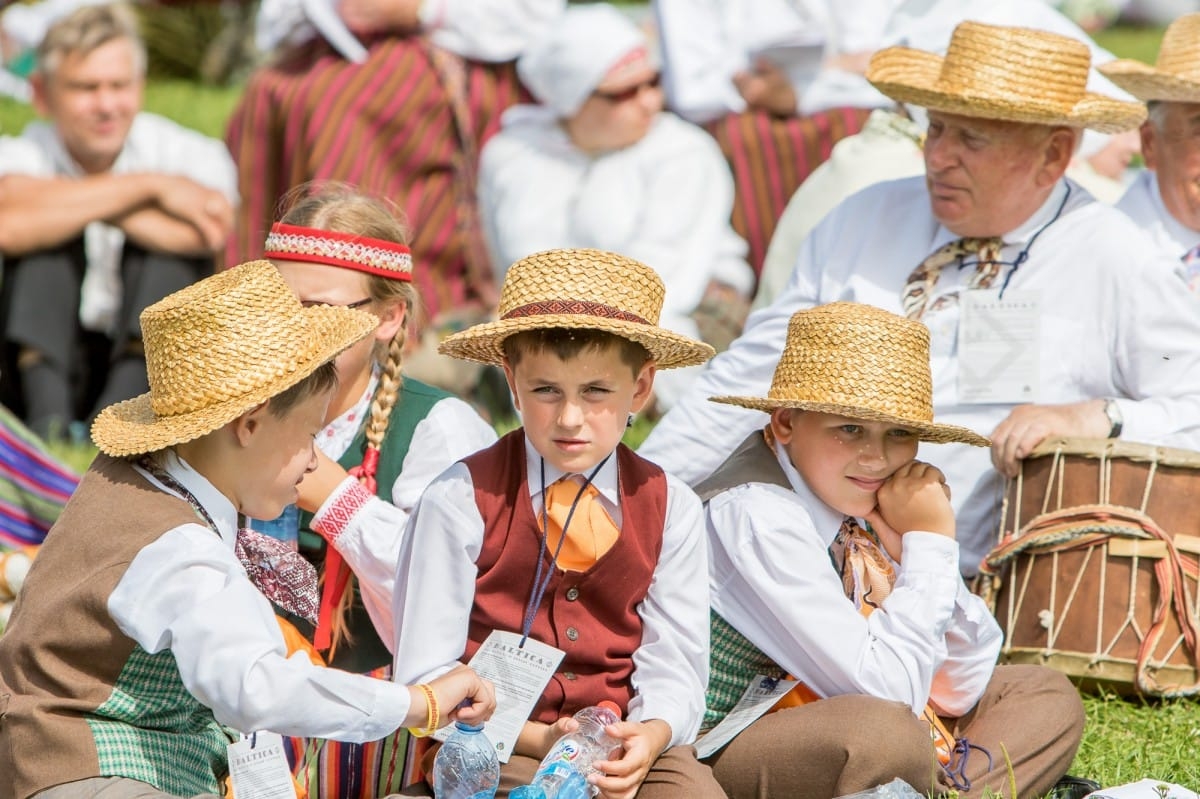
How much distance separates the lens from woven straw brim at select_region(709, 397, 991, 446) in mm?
3957

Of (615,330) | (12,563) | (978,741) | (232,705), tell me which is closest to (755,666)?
(978,741)

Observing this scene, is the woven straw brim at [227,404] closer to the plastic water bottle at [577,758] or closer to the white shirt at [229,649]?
the white shirt at [229,649]

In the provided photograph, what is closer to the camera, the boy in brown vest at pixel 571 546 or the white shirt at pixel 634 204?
the boy in brown vest at pixel 571 546

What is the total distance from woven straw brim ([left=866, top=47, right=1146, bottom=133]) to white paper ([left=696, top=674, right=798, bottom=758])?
6.18 feet

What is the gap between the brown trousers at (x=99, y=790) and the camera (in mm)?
3383

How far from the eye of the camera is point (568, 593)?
380 cm

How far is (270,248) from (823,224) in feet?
6.40

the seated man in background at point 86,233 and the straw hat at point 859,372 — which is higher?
the straw hat at point 859,372

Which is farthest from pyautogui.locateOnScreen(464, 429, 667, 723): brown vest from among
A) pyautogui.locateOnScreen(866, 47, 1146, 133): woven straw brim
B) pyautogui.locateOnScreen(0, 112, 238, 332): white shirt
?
pyautogui.locateOnScreen(0, 112, 238, 332): white shirt

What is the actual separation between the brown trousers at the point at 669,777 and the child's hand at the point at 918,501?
2.40ft

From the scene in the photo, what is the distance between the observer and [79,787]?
339 cm

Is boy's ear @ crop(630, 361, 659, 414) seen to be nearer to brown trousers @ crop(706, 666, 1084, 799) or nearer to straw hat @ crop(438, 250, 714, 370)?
straw hat @ crop(438, 250, 714, 370)

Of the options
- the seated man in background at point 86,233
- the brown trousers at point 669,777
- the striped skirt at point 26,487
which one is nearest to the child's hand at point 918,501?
the brown trousers at point 669,777

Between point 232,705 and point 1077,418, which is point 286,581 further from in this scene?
point 1077,418
